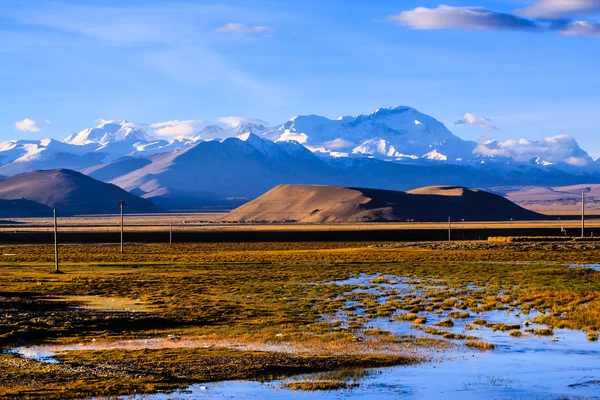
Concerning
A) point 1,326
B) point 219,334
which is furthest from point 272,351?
point 1,326

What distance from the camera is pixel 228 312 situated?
111 feet

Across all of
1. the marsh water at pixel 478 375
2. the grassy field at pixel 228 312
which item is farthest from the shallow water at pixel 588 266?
the marsh water at pixel 478 375

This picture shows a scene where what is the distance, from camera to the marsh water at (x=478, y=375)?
1911 centimetres

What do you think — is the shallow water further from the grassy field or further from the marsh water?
the marsh water

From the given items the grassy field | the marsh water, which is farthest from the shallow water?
the marsh water

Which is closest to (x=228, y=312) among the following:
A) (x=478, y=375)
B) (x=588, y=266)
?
(x=478, y=375)

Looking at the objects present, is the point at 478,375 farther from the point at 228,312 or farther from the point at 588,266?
the point at 588,266

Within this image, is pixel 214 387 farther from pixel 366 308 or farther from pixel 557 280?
pixel 557 280

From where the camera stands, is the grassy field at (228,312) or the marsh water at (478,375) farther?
the grassy field at (228,312)

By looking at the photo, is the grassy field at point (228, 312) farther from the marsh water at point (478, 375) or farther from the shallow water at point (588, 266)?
the shallow water at point (588, 266)

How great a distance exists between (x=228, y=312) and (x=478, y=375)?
47.6 feet

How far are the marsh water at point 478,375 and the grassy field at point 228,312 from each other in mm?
761

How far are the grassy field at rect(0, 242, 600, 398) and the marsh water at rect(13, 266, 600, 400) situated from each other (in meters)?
0.76

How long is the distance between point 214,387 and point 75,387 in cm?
302
